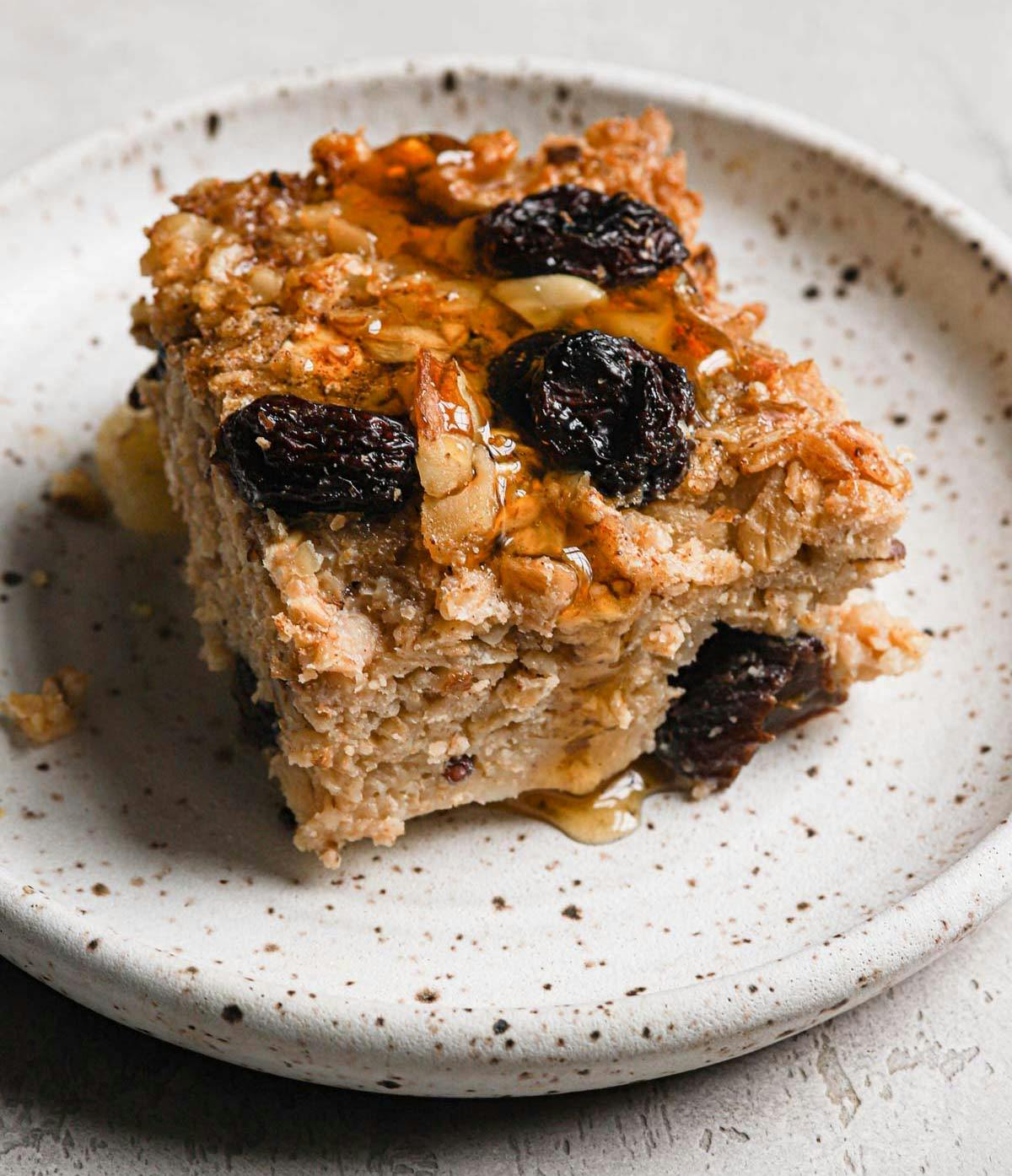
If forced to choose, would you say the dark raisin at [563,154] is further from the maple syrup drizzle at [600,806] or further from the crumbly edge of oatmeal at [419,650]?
the maple syrup drizzle at [600,806]

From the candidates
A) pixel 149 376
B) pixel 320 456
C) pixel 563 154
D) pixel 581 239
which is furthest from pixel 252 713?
pixel 563 154

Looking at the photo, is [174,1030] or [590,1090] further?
[590,1090]

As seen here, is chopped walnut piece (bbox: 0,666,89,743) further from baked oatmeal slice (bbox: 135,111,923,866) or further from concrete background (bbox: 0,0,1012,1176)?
concrete background (bbox: 0,0,1012,1176)

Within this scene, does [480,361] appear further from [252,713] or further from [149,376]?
[149,376]

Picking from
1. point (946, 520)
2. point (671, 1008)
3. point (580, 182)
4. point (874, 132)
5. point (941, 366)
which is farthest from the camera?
point (874, 132)

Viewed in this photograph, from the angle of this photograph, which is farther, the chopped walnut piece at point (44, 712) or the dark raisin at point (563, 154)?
the dark raisin at point (563, 154)

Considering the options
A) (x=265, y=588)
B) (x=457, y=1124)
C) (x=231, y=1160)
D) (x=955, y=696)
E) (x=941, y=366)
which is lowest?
(x=231, y=1160)

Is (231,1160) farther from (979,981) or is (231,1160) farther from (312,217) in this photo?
(312,217)

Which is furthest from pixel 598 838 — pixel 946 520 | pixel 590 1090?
pixel 946 520

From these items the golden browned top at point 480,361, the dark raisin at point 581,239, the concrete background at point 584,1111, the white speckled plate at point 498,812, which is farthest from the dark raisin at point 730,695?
the dark raisin at point 581,239
